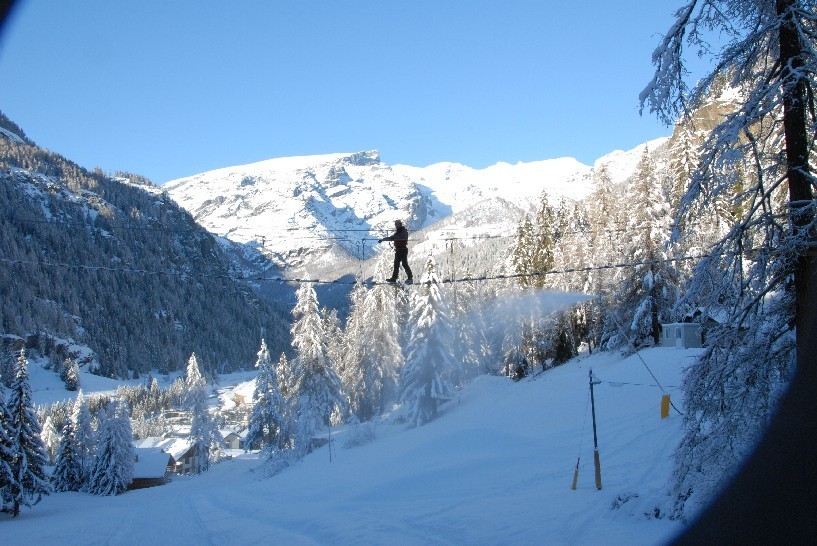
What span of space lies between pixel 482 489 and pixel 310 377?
30.4 m

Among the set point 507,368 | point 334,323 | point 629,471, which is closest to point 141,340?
point 334,323

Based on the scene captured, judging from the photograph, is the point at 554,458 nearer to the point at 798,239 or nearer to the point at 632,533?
the point at 632,533

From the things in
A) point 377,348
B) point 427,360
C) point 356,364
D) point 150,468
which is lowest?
point 150,468

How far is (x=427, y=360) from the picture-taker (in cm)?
4634

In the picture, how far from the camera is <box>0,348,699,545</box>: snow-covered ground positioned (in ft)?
47.7

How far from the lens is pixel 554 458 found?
2273cm

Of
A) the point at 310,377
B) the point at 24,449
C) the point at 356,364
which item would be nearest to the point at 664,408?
the point at 310,377

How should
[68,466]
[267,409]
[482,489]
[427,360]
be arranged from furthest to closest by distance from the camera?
[68,466], [267,409], [427,360], [482,489]

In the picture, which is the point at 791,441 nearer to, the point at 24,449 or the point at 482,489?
the point at 482,489

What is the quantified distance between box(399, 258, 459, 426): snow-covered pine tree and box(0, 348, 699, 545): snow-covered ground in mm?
4153

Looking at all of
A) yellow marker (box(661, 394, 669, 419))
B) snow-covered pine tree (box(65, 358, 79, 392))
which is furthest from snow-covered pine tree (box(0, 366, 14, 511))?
snow-covered pine tree (box(65, 358, 79, 392))

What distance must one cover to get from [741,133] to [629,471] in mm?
12139

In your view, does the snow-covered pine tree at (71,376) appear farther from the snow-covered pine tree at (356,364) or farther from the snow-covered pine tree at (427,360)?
the snow-covered pine tree at (427,360)

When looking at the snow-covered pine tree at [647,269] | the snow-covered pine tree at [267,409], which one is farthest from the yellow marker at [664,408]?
the snow-covered pine tree at [267,409]
